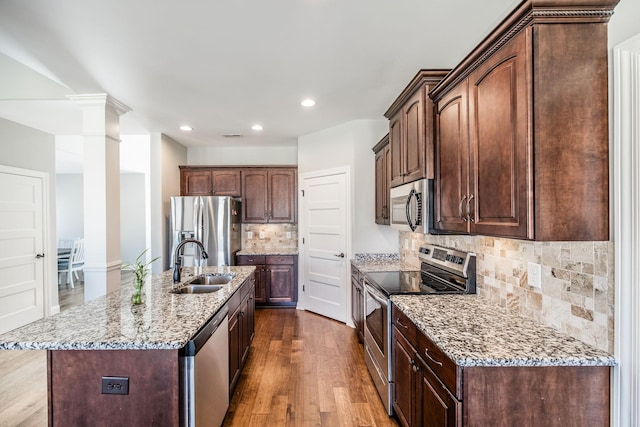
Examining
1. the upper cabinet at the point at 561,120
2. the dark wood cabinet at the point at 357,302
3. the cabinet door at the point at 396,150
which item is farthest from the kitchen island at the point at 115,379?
the dark wood cabinet at the point at 357,302

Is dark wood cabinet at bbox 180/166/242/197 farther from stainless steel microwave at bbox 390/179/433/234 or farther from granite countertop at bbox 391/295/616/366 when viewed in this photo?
granite countertop at bbox 391/295/616/366

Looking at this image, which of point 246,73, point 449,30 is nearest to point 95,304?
point 246,73

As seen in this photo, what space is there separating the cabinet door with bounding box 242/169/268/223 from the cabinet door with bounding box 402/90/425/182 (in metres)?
3.17

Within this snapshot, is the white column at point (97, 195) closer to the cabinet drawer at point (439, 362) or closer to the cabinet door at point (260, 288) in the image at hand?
the cabinet door at point (260, 288)

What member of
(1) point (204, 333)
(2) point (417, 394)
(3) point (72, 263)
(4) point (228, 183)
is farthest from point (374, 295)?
(3) point (72, 263)

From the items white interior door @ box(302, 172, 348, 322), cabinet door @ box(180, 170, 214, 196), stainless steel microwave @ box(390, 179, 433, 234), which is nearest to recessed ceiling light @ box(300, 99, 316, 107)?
white interior door @ box(302, 172, 348, 322)

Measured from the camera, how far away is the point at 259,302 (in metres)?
4.92

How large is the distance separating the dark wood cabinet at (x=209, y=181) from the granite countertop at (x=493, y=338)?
13.1 ft

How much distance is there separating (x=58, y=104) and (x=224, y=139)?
2.21 m

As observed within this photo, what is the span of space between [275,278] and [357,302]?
1736 millimetres

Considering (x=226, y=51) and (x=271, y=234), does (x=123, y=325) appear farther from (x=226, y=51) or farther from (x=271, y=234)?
(x=271, y=234)

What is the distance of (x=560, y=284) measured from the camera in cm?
147

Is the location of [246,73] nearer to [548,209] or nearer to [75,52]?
[75,52]

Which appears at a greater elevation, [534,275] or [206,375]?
[534,275]
